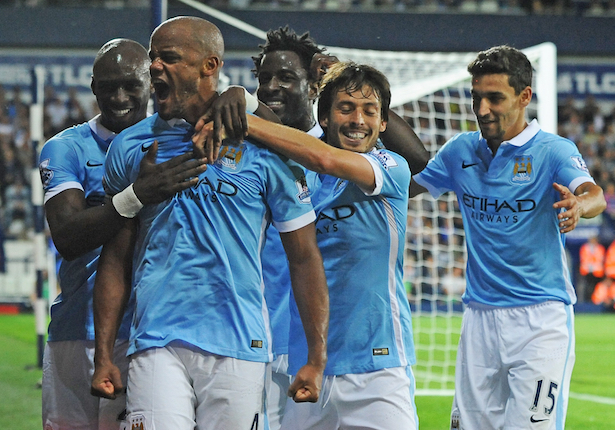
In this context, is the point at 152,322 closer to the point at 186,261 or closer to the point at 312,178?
the point at 186,261

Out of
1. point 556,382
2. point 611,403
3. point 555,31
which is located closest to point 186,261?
point 556,382

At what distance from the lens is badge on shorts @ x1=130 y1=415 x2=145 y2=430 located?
279 cm

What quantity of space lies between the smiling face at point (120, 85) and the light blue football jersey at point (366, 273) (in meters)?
1.00

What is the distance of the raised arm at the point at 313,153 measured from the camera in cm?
302

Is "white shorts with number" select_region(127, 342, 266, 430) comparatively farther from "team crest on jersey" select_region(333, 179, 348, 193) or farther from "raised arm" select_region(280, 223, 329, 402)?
"team crest on jersey" select_region(333, 179, 348, 193)

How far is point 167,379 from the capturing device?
9.16 ft

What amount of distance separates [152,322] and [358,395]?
35.3 inches

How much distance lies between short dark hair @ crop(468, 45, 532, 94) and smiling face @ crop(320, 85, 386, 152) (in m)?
1.13

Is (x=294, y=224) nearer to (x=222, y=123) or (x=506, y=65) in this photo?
(x=222, y=123)

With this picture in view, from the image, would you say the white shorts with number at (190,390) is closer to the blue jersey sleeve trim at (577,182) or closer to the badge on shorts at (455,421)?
the badge on shorts at (455,421)

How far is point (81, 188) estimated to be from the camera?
358 centimetres

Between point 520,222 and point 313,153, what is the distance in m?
1.59

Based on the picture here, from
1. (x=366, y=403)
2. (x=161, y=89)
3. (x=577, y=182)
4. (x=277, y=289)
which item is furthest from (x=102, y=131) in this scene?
(x=577, y=182)

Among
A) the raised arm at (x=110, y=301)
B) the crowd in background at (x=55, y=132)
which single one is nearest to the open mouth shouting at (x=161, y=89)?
the raised arm at (x=110, y=301)
